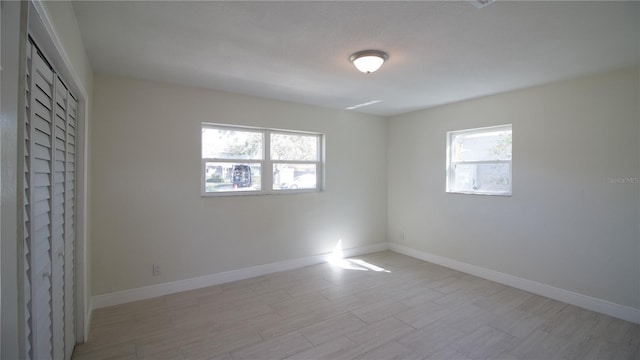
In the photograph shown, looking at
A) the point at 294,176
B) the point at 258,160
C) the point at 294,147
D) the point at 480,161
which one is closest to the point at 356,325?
the point at 294,176

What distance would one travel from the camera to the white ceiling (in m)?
1.97

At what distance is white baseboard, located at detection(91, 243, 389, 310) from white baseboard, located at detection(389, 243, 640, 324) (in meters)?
1.60

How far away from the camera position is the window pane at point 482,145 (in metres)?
3.97

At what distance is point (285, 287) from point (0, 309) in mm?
3084

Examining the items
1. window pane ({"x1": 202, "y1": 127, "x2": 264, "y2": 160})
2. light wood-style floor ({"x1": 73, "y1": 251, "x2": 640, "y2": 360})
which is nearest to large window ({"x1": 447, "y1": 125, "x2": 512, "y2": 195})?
light wood-style floor ({"x1": 73, "y1": 251, "x2": 640, "y2": 360})

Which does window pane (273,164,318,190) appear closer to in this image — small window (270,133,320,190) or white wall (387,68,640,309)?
small window (270,133,320,190)

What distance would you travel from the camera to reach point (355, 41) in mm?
2414

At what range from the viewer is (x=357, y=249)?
5203mm

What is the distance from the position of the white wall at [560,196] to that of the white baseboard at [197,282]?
6.87 ft

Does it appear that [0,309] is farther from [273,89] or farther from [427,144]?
[427,144]

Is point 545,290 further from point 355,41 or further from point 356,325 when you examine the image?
point 355,41

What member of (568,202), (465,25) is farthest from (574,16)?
(568,202)

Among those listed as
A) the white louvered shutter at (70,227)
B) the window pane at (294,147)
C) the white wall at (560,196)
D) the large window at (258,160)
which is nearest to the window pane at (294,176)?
the large window at (258,160)

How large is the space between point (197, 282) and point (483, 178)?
413 cm
